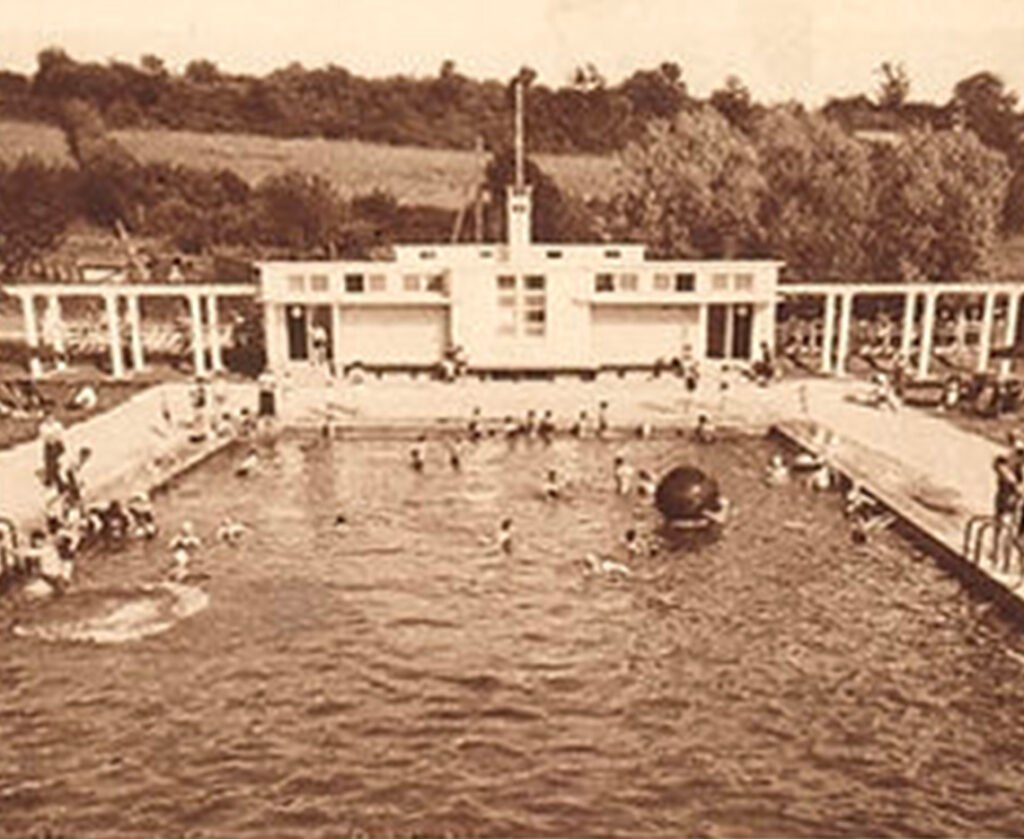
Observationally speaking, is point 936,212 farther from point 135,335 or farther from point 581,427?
point 135,335

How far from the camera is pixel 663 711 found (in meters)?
19.2

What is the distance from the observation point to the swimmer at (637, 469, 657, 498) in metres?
32.5

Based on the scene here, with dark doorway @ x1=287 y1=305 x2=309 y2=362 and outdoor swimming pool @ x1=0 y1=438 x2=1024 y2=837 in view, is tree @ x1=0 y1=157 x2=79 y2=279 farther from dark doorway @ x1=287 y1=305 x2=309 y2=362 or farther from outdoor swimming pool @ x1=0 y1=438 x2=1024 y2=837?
outdoor swimming pool @ x1=0 y1=438 x2=1024 y2=837

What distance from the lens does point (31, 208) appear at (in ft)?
276

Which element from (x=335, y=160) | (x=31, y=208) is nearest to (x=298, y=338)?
(x=31, y=208)

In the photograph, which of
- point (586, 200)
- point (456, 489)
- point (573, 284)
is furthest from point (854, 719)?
point (586, 200)

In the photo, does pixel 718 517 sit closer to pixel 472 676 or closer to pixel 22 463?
pixel 472 676

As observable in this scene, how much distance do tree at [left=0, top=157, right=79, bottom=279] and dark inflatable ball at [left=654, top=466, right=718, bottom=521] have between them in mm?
52771

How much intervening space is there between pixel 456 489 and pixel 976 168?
40026 millimetres

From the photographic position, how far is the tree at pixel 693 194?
6606 cm

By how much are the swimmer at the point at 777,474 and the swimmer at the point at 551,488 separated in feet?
18.7

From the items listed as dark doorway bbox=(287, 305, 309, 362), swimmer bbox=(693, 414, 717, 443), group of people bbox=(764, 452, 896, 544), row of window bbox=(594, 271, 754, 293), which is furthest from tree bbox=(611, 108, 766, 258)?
group of people bbox=(764, 452, 896, 544)

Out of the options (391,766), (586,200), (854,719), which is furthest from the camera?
(586,200)

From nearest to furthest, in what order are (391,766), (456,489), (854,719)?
(391,766) < (854,719) < (456,489)
